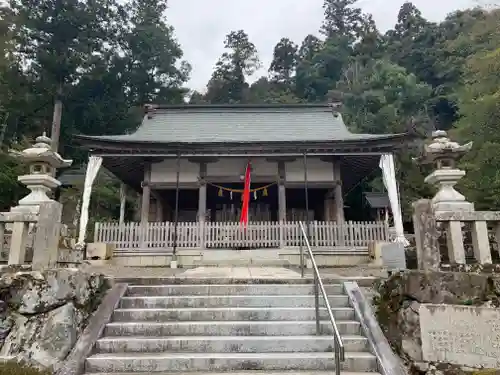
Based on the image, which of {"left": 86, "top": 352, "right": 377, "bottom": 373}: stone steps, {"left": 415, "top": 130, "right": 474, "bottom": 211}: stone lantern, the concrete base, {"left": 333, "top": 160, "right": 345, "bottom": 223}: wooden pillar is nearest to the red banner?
the concrete base

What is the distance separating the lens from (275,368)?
148 inches

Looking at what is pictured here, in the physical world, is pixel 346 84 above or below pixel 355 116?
above

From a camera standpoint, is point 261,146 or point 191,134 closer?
point 261,146

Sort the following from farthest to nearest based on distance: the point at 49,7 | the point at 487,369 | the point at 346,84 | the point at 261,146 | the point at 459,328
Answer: the point at 346,84, the point at 49,7, the point at 261,146, the point at 459,328, the point at 487,369

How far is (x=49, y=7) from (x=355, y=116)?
1025 inches

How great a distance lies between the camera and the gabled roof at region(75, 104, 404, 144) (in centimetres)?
1412

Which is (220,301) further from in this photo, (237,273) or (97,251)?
(97,251)

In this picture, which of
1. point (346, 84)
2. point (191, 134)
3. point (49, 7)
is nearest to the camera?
point (191, 134)

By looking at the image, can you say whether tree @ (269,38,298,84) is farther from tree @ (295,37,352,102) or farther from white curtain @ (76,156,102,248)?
white curtain @ (76,156,102,248)

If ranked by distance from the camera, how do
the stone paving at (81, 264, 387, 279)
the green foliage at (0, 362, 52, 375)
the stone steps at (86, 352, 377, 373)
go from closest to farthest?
the green foliage at (0, 362, 52, 375)
the stone steps at (86, 352, 377, 373)
the stone paving at (81, 264, 387, 279)

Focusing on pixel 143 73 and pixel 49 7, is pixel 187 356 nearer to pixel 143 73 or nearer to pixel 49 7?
pixel 49 7

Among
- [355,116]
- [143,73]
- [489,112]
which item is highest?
[143,73]

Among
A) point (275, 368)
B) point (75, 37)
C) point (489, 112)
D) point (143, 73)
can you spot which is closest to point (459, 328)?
point (275, 368)

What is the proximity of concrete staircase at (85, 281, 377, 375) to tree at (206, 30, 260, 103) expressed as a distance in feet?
131
